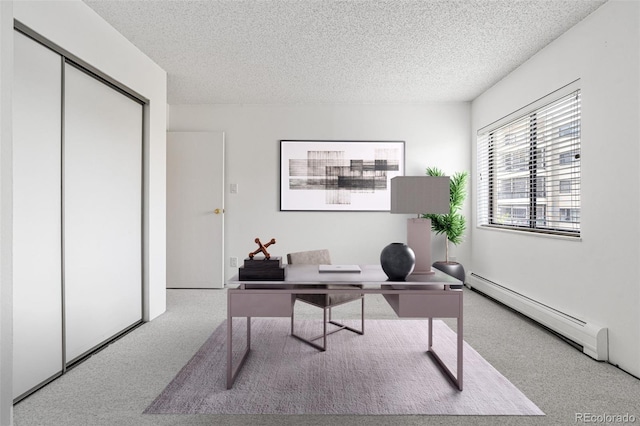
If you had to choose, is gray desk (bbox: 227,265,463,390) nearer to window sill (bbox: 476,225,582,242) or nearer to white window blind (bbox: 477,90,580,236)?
window sill (bbox: 476,225,582,242)

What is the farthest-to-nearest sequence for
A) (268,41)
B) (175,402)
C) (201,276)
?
(201,276)
(268,41)
(175,402)

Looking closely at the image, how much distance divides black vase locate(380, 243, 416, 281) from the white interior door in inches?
134

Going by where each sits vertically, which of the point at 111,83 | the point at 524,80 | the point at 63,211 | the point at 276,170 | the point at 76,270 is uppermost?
the point at 524,80

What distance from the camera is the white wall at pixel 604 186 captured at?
2.44m

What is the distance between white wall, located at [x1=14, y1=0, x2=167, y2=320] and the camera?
2.33m

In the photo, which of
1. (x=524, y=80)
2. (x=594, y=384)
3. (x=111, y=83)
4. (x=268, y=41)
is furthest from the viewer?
(x=524, y=80)

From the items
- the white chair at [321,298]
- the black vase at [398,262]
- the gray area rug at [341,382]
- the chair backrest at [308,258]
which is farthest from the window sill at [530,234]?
the chair backrest at [308,258]

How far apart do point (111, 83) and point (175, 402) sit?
2578mm

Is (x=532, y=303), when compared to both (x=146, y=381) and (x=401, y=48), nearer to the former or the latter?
(x=401, y=48)

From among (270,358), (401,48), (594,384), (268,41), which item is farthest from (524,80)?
(270,358)

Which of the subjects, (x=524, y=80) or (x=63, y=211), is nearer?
(x=63, y=211)

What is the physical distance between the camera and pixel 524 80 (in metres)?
3.81

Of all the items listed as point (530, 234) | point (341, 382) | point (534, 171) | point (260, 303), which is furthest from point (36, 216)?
point (534, 171)
